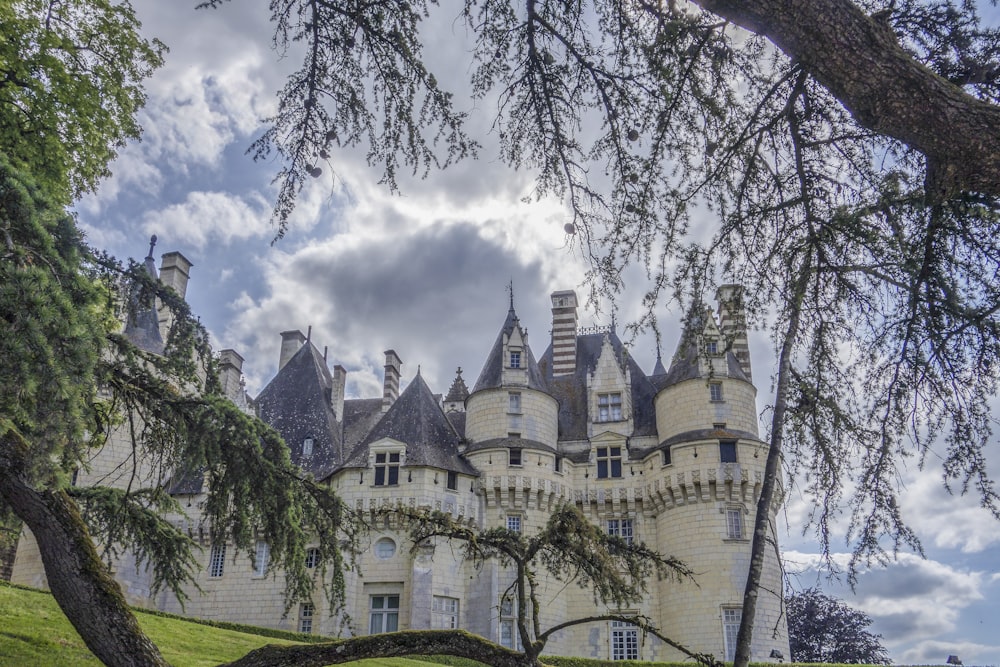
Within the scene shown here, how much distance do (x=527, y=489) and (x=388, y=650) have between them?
1968 centimetres

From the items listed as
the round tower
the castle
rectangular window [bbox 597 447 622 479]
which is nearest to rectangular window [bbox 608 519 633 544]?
the castle

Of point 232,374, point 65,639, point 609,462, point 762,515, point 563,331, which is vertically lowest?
point 65,639

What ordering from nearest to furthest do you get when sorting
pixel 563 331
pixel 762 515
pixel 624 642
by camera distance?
pixel 762 515 < pixel 624 642 < pixel 563 331

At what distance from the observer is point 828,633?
3694cm

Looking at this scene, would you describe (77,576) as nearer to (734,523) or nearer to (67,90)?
(67,90)

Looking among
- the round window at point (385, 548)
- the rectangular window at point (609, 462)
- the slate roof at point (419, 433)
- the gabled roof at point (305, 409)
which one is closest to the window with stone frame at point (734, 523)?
the rectangular window at point (609, 462)

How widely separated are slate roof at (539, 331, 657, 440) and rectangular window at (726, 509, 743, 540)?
4.17 metres

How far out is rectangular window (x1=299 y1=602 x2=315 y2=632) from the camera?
26.9 m

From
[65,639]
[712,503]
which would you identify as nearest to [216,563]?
[65,639]

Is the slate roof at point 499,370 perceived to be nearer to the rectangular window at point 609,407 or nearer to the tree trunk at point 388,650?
the rectangular window at point 609,407

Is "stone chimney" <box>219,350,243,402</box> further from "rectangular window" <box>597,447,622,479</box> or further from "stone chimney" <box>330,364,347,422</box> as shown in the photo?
"rectangular window" <box>597,447,622,479</box>

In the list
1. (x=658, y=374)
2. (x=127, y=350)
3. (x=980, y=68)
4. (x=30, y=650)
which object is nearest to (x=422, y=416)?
(x=658, y=374)

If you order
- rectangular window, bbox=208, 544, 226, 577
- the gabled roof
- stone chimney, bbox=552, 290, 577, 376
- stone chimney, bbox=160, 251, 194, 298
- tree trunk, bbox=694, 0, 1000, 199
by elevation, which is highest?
stone chimney, bbox=160, 251, 194, 298

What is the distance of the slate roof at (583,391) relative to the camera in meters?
30.8
